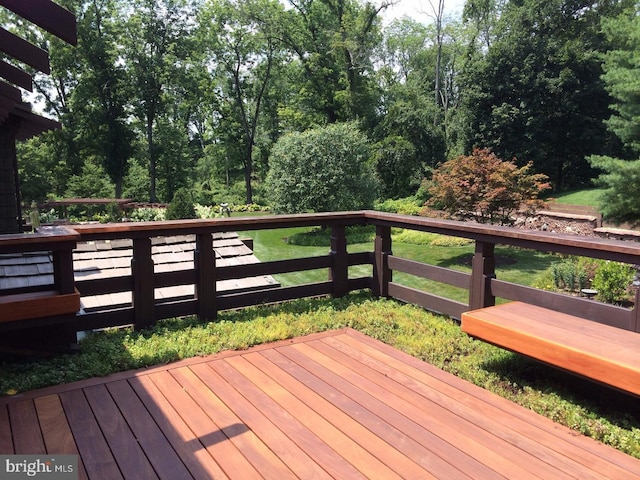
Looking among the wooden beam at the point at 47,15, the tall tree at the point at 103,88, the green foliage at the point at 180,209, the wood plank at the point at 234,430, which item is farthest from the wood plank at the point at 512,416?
the tall tree at the point at 103,88

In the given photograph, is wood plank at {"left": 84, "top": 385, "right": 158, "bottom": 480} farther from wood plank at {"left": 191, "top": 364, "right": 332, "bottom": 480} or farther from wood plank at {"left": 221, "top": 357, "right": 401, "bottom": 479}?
Answer: wood plank at {"left": 221, "top": 357, "right": 401, "bottom": 479}

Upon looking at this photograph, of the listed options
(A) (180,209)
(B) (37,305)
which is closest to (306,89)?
(A) (180,209)

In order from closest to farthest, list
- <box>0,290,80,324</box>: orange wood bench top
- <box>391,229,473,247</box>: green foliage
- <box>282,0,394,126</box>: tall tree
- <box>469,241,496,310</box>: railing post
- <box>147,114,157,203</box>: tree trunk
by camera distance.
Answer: <box>0,290,80,324</box>: orange wood bench top, <box>469,241,496,310</box>: railing post, <box>391,229,473,247</box>: green foliage, <box>282,0,394,126</box>: tall tree, <box>147,114,157,203</box>: tree trunk

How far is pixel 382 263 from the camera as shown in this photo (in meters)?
4.14

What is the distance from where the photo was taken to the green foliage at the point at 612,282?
5.95 metres

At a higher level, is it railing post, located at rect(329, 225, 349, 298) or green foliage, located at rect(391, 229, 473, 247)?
railing post, located at rect(329, 225, 349, 298)

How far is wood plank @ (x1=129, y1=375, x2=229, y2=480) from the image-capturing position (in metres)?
1.77

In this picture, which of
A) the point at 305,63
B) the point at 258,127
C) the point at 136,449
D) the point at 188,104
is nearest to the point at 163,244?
the point at 136,449

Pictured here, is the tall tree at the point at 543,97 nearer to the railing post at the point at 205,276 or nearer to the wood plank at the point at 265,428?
the railing post at the point at 205,276

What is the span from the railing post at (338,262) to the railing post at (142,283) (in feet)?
5.09

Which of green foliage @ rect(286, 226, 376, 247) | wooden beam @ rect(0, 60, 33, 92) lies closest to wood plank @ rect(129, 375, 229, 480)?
wooden beam @ rect(0, 60, 33, 92)

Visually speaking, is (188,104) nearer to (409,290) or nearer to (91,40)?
(91,40)

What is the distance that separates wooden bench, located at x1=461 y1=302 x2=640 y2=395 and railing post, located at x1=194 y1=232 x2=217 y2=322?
73.4 inches

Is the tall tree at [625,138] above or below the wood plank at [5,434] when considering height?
above
